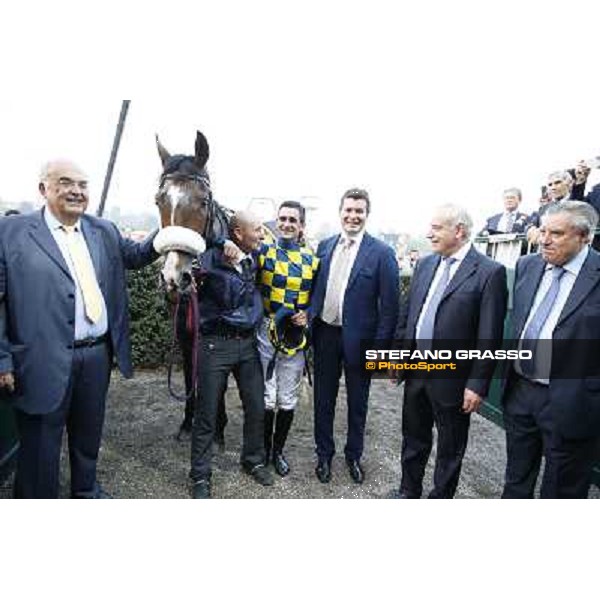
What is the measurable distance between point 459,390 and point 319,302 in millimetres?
689

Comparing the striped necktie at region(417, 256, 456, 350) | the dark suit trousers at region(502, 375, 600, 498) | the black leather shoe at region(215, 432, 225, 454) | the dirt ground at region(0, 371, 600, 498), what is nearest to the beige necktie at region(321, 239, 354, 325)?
the striped necktie at region(417, 256, 456, 350)

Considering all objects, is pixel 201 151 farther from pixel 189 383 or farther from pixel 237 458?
pixel 237 458

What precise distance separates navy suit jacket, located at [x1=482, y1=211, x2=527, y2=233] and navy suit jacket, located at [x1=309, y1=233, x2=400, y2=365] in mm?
759

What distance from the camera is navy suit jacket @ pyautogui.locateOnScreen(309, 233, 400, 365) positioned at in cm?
204

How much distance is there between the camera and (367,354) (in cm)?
211

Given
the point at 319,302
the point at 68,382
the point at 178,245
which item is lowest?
the point at 68,382

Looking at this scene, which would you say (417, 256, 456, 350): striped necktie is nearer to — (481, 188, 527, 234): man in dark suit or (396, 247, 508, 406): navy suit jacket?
(396, 247, 508, 406): navy suit jacket

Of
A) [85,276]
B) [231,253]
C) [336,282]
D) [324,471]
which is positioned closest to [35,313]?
[85,276]

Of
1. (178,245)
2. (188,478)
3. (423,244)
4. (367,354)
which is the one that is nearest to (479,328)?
(423,244)

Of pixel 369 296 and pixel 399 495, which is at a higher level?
pixel 369 296

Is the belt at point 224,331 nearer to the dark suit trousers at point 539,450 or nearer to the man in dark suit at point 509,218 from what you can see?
the dark suit trousers at point 539,450

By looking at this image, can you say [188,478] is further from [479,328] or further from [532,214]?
[532,214]

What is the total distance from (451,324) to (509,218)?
91 centimetres

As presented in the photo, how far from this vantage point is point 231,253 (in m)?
1.85
